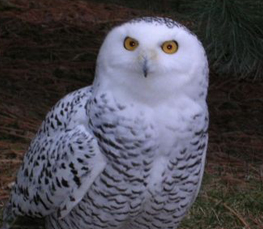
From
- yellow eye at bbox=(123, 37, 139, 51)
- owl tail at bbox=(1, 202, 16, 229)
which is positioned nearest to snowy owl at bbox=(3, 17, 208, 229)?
yellow eye at bbox=(123, 37, 139, 51)

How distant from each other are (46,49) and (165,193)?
15.0ft

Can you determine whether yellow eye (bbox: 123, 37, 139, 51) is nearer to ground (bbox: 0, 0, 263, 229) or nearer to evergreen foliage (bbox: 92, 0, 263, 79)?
ground (bbox: 0, 0, 263, 229)

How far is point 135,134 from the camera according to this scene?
368cm

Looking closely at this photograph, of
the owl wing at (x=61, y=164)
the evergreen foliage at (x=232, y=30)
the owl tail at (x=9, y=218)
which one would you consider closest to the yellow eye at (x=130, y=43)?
the owl wing at (x=61, y=164)

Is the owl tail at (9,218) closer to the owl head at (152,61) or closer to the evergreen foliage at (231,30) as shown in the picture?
the owl head at (152,61)

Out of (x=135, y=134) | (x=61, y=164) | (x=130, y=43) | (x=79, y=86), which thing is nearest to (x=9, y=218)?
(x=61, y=164)

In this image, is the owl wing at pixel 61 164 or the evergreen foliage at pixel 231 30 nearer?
the owl wing at pixel 61 164

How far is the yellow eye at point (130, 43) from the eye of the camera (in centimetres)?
357

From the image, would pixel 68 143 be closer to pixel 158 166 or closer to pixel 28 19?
pixel 158 166

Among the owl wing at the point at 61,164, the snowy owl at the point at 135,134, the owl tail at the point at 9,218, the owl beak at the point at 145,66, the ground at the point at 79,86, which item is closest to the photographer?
the owl beak at the point at 145,66

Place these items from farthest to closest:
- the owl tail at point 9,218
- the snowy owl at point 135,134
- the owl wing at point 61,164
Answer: the owl tail at point 9,218, the owl wing at point 61,164, the snowy owl at point 135,134

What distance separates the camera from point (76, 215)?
153 inches

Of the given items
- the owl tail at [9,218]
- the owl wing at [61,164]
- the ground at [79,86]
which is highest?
the owl wing at [61,164]

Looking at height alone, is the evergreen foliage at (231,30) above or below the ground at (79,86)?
above
